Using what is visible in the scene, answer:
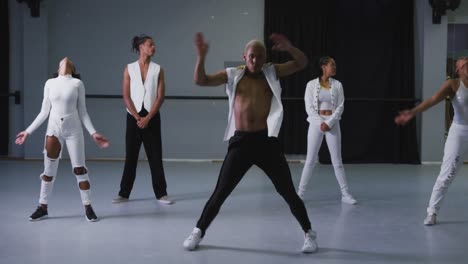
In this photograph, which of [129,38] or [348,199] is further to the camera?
[129,38]

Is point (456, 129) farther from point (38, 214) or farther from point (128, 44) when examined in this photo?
point (128, 44)

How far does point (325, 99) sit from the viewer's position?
5977 millimetres

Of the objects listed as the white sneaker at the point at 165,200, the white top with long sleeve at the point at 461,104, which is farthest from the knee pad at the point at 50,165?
the white top with long sleeve at the point at 461,104

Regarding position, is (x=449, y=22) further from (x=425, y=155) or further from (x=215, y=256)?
(x=215, y=256)

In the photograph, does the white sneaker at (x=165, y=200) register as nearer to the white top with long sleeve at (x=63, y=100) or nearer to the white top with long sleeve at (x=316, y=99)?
the white top with long sleeve at (x=63, y=100)

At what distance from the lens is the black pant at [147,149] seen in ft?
19.4

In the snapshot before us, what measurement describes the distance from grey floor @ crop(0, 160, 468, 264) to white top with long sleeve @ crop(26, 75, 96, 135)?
91 cm

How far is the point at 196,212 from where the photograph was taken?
5.57m

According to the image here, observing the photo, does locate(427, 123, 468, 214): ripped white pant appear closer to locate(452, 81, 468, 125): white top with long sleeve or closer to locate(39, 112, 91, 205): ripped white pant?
locate(452, 81, 468, 125): white top with long sleeve

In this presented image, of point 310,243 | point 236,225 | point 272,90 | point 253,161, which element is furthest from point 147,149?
point 310,243

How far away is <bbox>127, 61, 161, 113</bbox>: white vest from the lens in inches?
231

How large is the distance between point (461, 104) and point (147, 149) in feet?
9.94

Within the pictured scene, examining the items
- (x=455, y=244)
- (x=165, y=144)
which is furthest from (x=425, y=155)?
(x=455, y=244)

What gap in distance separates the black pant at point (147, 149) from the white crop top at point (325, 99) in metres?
1.68
